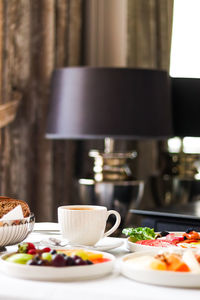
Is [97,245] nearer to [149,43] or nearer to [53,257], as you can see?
[53,257]

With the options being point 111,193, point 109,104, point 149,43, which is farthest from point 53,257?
point 149,43

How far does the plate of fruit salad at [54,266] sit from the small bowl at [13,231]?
123 millimetres

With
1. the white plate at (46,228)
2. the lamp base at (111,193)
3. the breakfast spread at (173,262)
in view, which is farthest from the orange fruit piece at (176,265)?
the lamp base at (111,193)

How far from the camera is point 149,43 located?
3695mm

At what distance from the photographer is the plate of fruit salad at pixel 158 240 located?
1258 millimetres

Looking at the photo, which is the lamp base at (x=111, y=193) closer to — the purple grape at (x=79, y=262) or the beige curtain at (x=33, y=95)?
the beige curtain at (x=33, y=95)

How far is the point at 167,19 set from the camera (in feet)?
12.1

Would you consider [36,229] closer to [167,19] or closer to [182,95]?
[182,95]

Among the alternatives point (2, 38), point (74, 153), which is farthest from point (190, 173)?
point (2, 38)

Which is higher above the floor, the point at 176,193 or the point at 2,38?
the point at 2,38

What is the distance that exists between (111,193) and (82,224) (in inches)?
62.4

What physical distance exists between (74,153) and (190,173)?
74 cm

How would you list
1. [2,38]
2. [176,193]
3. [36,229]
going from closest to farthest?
1. [36,229]
2. [2,38]
3. [176,193]

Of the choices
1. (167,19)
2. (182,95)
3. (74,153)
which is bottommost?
(74,153)
